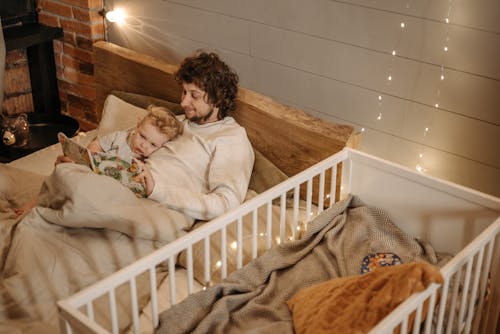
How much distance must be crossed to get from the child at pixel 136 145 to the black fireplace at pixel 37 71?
74cm

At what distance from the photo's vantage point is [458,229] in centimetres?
204

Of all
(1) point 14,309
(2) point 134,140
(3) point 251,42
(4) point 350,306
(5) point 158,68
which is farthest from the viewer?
(5) point 158,68

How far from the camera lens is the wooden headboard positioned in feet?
7.88

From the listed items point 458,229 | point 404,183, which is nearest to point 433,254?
point 458,229

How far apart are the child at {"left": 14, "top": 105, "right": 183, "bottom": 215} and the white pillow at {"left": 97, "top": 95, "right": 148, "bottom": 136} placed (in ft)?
0.60

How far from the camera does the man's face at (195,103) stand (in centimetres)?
248

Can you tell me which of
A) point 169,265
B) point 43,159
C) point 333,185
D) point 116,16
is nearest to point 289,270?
point 333,185

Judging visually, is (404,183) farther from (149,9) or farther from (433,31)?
(149,9)

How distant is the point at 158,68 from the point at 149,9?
0.36 m

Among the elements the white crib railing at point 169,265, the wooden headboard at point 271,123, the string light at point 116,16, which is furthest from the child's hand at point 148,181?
the string light at point 116,16

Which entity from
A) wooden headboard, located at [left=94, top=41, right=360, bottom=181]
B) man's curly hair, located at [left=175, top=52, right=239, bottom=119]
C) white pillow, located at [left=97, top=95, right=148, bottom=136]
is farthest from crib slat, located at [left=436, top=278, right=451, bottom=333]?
white pillow, located at [left=97, top=95, right=148, bottom=136]

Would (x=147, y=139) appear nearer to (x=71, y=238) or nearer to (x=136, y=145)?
(x=136, y=145)

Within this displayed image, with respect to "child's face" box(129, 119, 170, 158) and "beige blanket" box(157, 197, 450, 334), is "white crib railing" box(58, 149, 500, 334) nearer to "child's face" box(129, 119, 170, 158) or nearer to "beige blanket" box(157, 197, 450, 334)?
"beige blanket" box(157, 197, 450, 334)

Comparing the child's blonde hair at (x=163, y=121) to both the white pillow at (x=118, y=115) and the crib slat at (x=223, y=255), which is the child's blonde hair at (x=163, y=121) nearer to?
the white pillow at (x=118, y=115)
